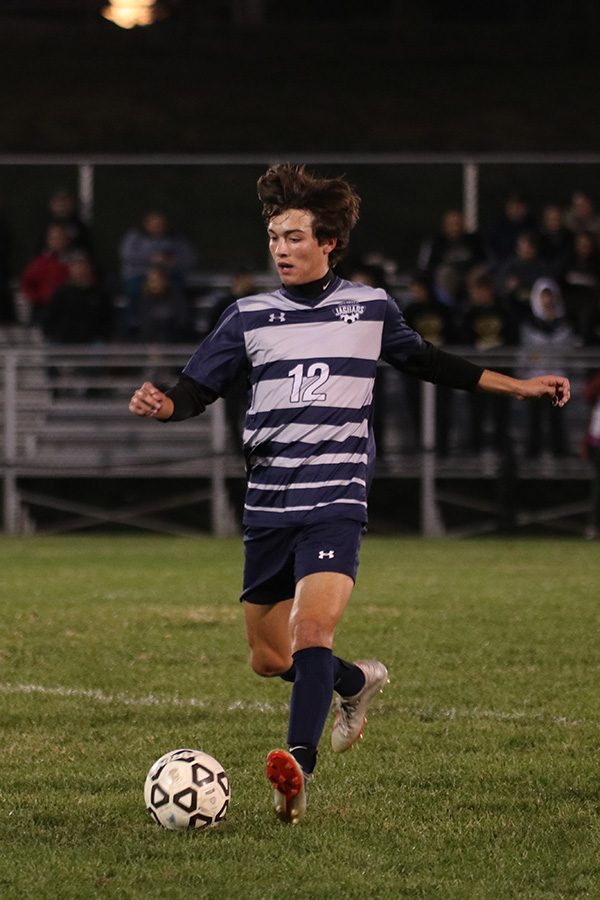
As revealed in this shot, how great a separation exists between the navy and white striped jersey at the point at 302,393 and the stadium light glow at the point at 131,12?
2739cm

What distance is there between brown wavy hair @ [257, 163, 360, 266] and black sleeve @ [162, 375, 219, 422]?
64 centimetres

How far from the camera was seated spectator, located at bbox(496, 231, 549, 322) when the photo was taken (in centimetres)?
1772

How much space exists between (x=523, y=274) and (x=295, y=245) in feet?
40.1

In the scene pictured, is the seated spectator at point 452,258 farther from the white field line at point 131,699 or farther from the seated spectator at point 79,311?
the white field line at point 131,699

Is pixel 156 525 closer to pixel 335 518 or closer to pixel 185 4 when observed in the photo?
pixel 335 518

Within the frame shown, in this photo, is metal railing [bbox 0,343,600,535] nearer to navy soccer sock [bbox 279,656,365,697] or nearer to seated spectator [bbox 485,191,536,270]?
seated spectator [bbox 485,191,536,270]

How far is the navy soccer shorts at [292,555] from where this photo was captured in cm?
568

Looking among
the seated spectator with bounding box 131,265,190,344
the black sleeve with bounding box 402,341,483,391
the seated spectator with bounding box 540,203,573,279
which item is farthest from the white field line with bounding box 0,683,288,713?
the seated spectator with bounding box 540,203,573,279

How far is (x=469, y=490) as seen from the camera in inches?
685

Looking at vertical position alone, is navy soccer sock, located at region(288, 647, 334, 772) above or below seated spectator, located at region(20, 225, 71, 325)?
below

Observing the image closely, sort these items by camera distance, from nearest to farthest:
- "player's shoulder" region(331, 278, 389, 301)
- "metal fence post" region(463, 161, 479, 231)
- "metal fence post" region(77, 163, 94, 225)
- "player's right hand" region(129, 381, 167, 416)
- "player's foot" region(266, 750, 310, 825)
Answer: "player's foot" region(266, 750, 310, 825) → "player's right hand" region(129, 381, 167, 416) → "player's shoulder" region(331, 278, 389, 301) → "metal fence post" region(463, 161, 479, 231) → "metal fence post" region(77, 163, 94, 225)

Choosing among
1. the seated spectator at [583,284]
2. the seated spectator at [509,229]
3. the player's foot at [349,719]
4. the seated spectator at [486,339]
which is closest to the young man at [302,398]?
the player's foot at [349,719]

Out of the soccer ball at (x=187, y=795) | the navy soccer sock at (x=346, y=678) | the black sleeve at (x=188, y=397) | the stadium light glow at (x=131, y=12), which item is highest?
the stadium light glow at (x=131, y=12)

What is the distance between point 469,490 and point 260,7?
713 inches
